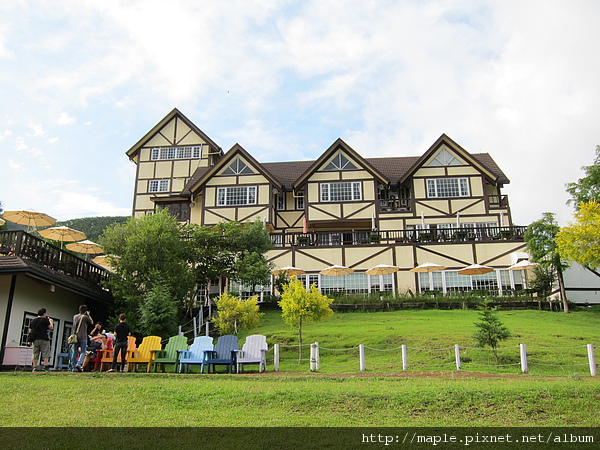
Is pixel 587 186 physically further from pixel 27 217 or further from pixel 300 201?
pixel 27 217

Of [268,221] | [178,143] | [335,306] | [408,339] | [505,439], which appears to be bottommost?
[505,439]

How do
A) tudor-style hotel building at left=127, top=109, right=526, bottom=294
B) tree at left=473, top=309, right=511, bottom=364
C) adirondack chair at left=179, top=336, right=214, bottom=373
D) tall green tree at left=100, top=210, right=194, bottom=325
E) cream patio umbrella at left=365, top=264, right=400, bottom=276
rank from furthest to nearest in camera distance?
tudor-style hotel building at left=127, top=109, right=526, bottom=294 < cream patio umbrella at left=365, top=264, right=400, bottom=276 < tall green tree at left=100, top=210, right=194, bottom=325 < tree at left=473, top=309, right=511, bottom=364 < adirondack chair at left=179, top=336, right=214, bottom=373

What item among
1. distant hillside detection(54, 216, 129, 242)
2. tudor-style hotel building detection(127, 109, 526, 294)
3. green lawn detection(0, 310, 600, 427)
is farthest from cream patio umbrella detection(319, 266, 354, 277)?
distant hillside detection(54, 216, 129, 242)

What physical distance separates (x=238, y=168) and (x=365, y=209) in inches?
352

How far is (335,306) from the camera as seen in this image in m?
27.3

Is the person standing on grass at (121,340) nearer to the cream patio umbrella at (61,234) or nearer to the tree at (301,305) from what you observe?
the tree at (301,305)

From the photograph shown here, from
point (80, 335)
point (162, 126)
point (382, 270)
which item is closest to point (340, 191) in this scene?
point (382, 270)

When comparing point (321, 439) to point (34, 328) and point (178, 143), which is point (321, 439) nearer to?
point (34, 328)

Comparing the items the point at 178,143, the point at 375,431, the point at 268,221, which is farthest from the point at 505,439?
the point at 178,143

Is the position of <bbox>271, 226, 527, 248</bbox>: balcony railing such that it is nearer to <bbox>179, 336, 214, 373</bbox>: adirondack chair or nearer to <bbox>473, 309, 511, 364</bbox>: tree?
<bbox>473, 309, 511, 364</bbox>: tree

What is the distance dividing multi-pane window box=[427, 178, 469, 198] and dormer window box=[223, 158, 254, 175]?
1201cm

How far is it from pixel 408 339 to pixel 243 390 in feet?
28.7

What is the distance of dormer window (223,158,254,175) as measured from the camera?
1470 inches

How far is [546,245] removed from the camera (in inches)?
1038
